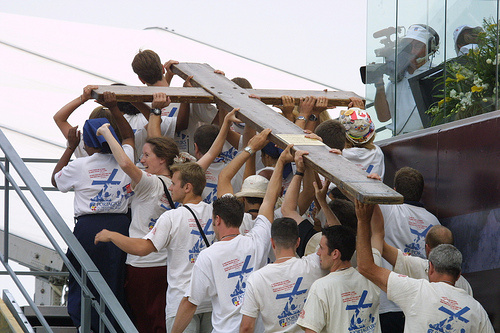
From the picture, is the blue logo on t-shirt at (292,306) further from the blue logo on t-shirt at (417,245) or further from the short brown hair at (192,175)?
the blue logo on t-shirt at (417,245)

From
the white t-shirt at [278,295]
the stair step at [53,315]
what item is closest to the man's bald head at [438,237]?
the white t-shirt at [278,295]

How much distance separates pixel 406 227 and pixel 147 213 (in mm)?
2012

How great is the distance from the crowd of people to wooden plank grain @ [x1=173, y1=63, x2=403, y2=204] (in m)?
0.11

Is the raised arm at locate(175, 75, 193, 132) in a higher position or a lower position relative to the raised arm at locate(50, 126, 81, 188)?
higher

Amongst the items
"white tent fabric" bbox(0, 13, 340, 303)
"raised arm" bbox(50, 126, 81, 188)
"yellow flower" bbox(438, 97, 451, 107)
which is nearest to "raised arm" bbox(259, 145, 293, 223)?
"raised arm" bbox(50, 126, 81, 188)

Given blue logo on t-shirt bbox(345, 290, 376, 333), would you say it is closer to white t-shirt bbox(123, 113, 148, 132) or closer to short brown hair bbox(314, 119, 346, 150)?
short brown hair bbox(314, 119, 346, 150)

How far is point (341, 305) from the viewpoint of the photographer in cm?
425

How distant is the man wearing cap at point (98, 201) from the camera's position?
545 cm

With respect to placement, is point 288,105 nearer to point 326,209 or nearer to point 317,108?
point 317,108

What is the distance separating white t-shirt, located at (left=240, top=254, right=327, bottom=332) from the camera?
4348 mm

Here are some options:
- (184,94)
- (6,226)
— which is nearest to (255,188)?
(184,94)

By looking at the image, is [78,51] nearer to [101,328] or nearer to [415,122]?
[415,122]

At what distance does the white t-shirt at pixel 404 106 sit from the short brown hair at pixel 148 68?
249 centimetres

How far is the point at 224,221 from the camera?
→ 4707mm
